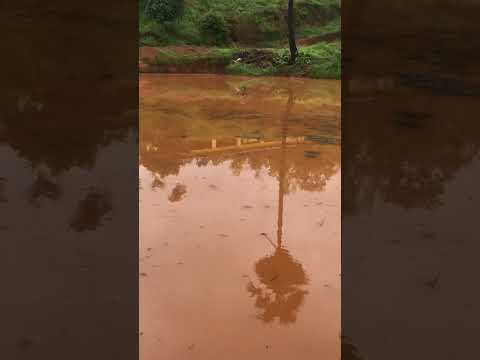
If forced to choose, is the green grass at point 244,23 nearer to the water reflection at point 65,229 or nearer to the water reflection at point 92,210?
the water reflection at point 65,229

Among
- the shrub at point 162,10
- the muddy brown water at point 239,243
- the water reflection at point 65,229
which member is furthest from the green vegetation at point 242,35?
the water reflection at point 65,229

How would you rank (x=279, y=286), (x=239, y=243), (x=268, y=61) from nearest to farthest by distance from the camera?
(x=279, y=286) → (x=239, y=243) → (x=268, y=61)

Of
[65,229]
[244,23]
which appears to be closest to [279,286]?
[65,229]

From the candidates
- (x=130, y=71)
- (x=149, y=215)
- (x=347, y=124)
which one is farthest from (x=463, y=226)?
(x=130, y=71)

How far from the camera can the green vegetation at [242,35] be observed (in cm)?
2111

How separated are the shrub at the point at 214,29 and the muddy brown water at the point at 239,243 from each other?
16.8 metres

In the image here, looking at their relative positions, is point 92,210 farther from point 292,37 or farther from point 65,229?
point 292,37

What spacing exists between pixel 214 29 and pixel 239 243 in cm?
2247

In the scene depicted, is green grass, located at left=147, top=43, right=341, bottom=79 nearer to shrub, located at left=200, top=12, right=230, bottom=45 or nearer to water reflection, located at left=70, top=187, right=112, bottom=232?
shrub, located at left=200, top=12, right=230, bottom=45

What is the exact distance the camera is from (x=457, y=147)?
21.4 feet

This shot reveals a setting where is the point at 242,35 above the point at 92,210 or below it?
above

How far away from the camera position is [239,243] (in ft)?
13.2

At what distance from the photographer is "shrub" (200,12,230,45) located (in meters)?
24.8

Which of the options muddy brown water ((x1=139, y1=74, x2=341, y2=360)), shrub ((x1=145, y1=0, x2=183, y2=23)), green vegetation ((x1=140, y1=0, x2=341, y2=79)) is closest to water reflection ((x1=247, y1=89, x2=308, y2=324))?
muddy brown water ((x1=139, y1=74, x2=341, y2=360))
